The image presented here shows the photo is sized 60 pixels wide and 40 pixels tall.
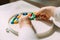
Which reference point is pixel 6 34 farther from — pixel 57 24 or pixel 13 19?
pixel 57 24

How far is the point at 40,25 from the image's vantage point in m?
0.56

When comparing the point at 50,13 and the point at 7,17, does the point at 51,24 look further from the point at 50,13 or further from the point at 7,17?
the point at 7,17

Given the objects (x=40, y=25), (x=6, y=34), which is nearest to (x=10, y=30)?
(x=6, y=34)

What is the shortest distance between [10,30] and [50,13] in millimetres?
194

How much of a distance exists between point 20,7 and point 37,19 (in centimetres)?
22

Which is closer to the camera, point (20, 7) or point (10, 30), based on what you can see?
point (10, 30)

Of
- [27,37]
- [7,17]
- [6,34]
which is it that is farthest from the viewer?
[7,17]

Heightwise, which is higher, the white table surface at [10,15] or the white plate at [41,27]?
the white plate at [41,27]

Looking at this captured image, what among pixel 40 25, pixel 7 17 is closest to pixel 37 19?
pixel 40 25

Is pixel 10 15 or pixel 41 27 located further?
pixel 10 15

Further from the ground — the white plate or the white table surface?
the white plate

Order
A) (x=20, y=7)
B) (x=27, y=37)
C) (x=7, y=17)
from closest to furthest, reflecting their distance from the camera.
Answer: (x=27, y=37)
(x=7, y=17)
(x=20, y=7)

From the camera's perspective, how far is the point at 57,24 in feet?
1.90

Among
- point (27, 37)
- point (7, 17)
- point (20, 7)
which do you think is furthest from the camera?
point (20, 7)
